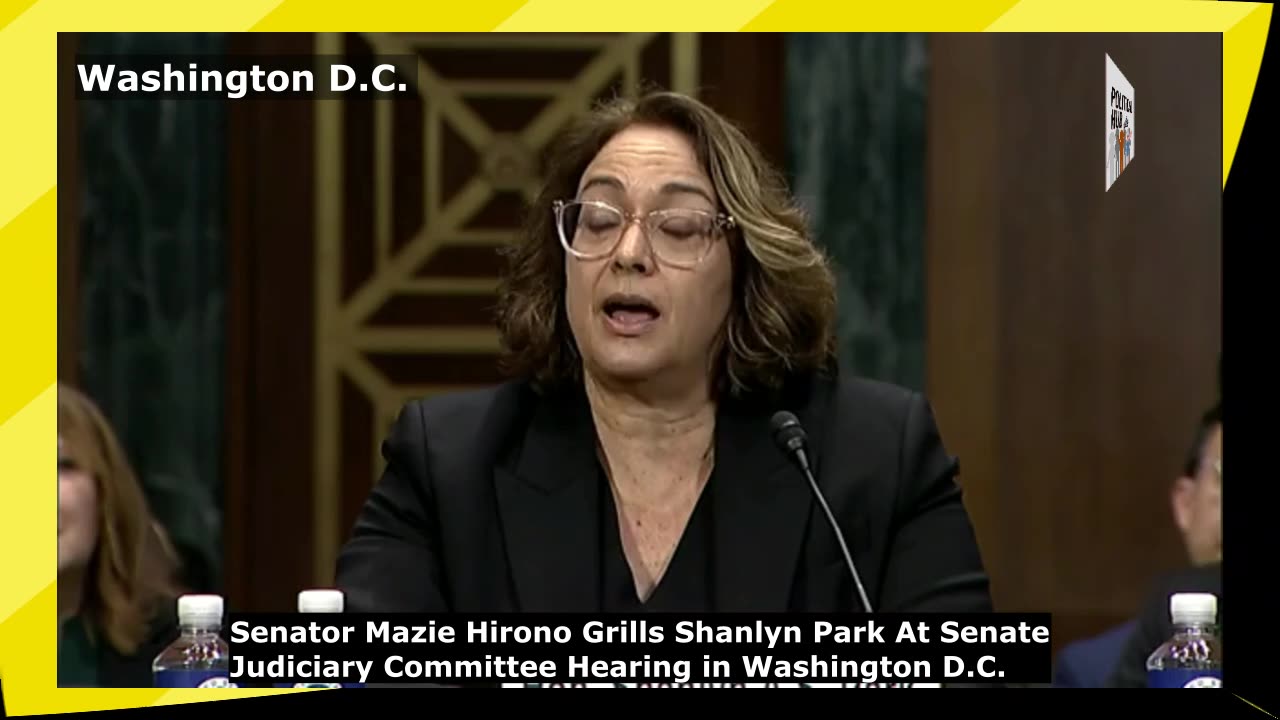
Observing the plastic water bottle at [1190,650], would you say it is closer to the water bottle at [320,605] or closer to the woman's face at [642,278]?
the woman's face at [642,278]

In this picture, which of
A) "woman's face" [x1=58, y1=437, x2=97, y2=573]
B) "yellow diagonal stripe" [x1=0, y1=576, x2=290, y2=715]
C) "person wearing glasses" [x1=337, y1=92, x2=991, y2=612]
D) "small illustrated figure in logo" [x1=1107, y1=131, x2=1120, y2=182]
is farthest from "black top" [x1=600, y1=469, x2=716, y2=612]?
"small illustrated figure in logo" [x1=1107, y1=131, x2=1120, y2=182]

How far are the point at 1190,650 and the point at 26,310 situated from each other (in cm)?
149

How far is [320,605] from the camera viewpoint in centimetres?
244

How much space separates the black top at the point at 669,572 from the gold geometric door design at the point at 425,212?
0.53 m

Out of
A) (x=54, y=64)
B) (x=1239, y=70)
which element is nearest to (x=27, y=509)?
(x=54, y=64)

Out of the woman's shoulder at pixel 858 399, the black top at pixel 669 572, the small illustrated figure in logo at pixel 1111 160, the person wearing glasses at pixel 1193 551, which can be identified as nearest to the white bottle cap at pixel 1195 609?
the person wearing glasses at pixel 1193 551

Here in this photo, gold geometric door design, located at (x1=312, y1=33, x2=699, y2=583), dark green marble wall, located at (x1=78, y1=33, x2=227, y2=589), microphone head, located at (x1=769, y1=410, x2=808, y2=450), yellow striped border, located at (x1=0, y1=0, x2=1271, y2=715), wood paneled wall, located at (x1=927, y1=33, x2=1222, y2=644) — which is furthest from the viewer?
wood paneled wall, located at (x1=927, y1=33, x2=1222, y2=644)

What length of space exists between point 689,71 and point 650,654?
1013 mm

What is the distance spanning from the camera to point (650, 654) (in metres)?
2.45

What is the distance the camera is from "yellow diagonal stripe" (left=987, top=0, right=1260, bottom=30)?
262 centimetres

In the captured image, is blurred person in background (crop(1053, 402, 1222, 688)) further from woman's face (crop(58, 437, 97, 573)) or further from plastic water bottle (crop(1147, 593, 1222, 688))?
woman's face (crop(58, 437, 97, 573))

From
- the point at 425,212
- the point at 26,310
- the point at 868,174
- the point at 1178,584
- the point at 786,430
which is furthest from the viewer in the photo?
the point at 868,174

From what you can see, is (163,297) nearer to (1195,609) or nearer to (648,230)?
(648,230)

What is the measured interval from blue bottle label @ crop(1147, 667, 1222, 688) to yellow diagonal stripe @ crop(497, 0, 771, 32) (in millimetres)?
961
